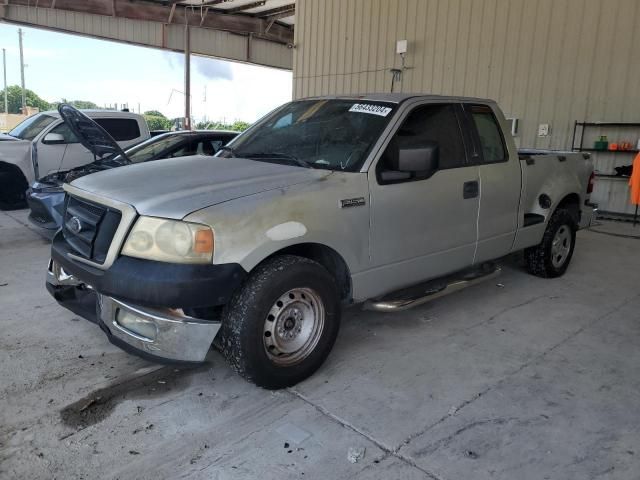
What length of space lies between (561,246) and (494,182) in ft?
5.64

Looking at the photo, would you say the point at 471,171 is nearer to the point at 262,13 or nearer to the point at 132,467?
the point at 132,467

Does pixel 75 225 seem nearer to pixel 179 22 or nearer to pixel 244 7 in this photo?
pixel 244 7

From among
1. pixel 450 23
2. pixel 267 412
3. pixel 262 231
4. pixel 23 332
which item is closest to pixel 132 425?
pixel 267 412

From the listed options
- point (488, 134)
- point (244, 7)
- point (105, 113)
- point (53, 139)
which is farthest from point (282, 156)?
point (244, 7)

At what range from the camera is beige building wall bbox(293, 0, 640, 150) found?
9.33 m

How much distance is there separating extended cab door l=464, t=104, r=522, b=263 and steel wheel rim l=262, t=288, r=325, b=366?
182 cm

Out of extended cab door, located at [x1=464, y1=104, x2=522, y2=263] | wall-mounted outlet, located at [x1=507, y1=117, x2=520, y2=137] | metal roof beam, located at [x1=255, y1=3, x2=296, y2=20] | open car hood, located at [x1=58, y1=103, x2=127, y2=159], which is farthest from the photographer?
metal roof beam, located at [x1=255, y1=3, x2=296, y2=20]

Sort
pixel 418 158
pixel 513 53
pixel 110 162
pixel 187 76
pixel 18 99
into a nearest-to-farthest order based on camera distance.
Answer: pixel 418 158
pixel 110 162
pixel 513 53
pixel 187 76
pixel 18 99

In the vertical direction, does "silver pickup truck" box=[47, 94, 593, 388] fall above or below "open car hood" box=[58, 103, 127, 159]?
below

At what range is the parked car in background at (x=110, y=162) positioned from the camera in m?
6.01

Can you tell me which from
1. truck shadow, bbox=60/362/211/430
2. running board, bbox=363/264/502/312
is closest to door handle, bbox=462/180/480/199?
running board, bbox=363/264/502/312

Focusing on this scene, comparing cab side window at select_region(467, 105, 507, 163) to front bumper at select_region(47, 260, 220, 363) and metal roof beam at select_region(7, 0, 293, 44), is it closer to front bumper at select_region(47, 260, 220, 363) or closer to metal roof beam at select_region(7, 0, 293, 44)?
front bumper at select_region(47, 260, 220, 363)

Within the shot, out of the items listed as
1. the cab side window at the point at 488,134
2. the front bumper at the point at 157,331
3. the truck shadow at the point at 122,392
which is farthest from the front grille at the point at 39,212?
the cab side window at the point at 488,134

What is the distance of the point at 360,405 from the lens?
2975mm
